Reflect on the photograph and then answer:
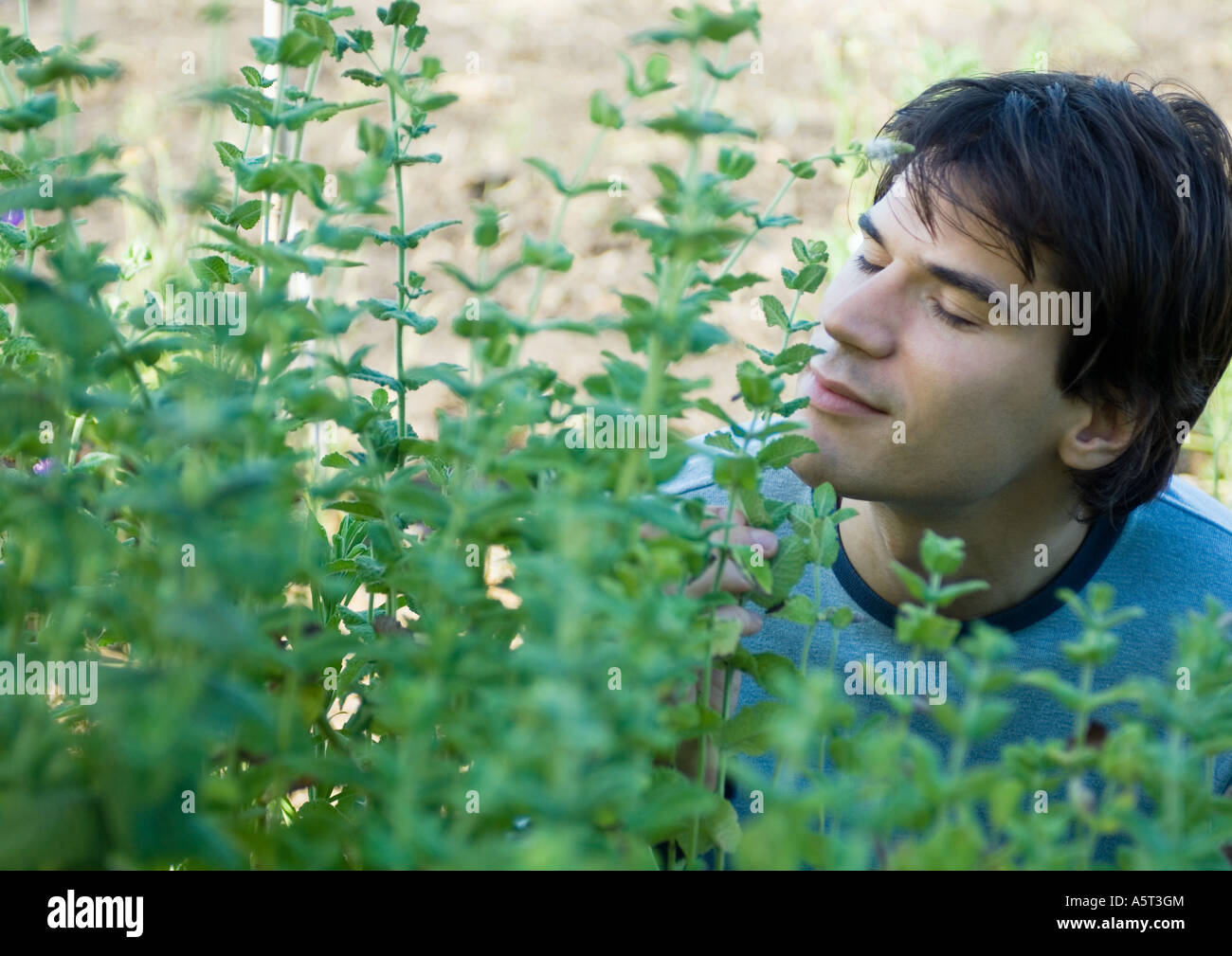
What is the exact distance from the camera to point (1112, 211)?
1.20m

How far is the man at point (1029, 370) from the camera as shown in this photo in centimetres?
112

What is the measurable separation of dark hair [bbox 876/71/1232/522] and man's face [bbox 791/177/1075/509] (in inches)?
1.7

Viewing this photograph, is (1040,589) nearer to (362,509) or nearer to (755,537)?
(755,537)

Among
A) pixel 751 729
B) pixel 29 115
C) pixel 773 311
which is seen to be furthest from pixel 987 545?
pixel 29 115

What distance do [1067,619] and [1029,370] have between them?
0.35 metres

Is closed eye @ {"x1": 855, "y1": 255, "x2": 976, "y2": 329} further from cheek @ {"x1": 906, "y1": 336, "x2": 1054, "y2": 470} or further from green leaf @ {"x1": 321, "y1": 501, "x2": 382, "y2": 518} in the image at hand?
green leaf @ {"x1": 321, "y1": 501, "x2": 382, "y2": 518}

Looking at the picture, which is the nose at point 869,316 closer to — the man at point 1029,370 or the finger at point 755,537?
the man at point 1029,370

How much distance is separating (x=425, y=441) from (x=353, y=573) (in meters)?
0.22

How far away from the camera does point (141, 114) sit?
8.66 feet

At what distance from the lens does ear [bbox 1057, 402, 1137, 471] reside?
4.23 feet

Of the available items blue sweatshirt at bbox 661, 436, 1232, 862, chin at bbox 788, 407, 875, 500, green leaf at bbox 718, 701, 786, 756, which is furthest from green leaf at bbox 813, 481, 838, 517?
blue sweatshirt at bbox 661, 436, 1232, 862
